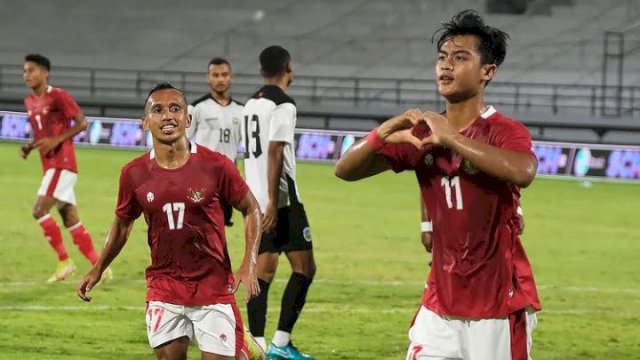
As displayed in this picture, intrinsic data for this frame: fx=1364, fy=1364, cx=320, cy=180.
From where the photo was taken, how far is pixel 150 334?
7543 millimetres

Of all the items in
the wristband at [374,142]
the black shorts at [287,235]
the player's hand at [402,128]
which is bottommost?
the black shorts at [287,235]

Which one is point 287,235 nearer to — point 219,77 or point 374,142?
point 219,77

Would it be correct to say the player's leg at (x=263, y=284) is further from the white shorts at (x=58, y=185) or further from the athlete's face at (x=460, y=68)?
the athlete's face at (x=460, y=68)

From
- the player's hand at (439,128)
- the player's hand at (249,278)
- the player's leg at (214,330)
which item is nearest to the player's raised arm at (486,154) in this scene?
the player's hand at (439,128)

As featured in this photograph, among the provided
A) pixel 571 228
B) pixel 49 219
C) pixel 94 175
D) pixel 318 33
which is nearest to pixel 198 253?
pixel 49 219

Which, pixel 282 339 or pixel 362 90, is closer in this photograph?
pixel 282 339

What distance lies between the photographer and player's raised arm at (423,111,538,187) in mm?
5512

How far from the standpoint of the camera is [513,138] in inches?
226

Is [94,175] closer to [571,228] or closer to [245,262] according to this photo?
[571,228]

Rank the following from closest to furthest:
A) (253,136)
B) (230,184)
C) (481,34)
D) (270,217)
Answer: (481,34) → (230,184) → (270,217) → (253,136)

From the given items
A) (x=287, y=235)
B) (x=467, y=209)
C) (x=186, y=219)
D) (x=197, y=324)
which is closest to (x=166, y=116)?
(x=186, y=219)

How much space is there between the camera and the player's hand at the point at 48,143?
14.3m

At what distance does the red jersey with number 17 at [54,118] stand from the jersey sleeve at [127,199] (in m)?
7.06

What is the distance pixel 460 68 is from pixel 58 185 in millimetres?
9397
